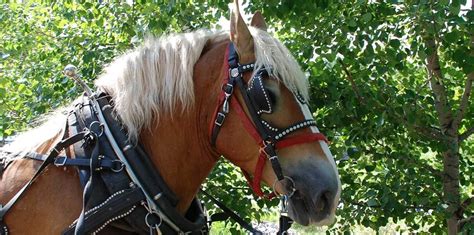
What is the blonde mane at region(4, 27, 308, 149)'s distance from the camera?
7.38 ft

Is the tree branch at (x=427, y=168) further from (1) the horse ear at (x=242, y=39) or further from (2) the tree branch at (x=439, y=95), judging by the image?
(1) the horse ear at (x=242, y=39)

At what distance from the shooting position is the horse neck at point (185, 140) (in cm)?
227

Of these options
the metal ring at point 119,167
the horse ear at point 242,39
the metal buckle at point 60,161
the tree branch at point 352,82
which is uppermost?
the horse ear at point 242,39

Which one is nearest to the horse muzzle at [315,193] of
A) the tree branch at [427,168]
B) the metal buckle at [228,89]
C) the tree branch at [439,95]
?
the metal buckle at [228,89]

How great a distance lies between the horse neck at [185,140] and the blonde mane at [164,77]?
0.04 meters

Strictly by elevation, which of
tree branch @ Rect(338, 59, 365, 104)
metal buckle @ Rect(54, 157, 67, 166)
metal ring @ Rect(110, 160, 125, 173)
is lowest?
metal buckle @ Rect(54, 157, 67, 166)

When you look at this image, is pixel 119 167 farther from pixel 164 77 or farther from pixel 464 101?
pixel 464 101

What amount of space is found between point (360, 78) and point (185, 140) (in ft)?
5.91

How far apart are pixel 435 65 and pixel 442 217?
1068mm

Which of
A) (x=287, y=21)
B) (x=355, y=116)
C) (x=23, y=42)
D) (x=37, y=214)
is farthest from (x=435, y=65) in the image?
(x=23, y=42)

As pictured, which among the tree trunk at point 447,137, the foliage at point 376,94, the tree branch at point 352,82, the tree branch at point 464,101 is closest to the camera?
the foliage at point 376,94

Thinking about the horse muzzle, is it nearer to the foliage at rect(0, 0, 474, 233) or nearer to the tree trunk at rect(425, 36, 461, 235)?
the foliage at rect(0, 0, 474, 233)

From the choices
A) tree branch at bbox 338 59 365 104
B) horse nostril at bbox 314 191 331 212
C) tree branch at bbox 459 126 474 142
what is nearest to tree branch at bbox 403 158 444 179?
tree branch at bbox 459 126 474 142

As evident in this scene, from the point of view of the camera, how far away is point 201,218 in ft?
7.82
